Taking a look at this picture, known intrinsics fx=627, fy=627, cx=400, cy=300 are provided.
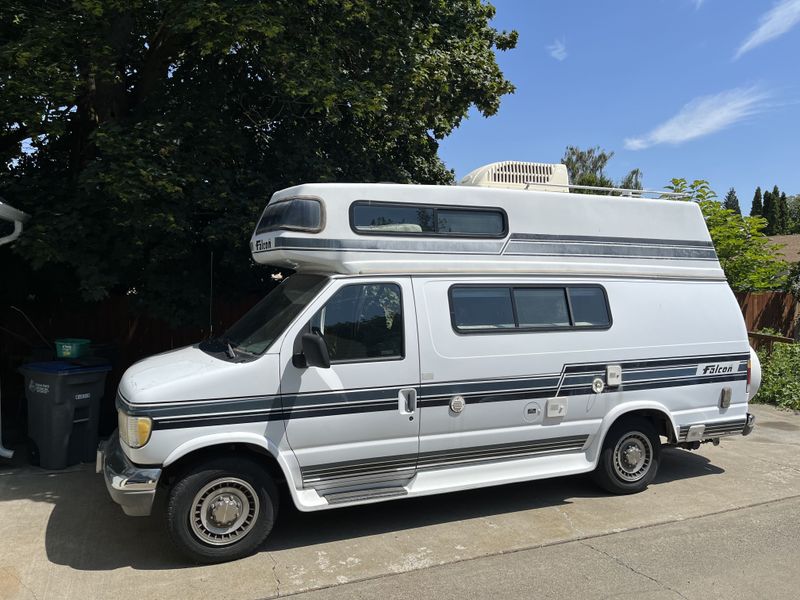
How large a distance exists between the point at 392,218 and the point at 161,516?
10.7 feet

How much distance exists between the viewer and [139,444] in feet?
14.2

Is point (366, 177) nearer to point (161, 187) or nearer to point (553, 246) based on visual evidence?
point (161, 187)

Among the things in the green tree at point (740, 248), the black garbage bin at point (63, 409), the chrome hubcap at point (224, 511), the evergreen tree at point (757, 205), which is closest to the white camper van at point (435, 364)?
the chrome hubcap at point (224, 511)

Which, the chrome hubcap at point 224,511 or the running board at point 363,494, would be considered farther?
the running board at point 363,494

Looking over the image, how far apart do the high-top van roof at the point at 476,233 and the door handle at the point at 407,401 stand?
971mm

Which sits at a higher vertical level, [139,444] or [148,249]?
[148,249]

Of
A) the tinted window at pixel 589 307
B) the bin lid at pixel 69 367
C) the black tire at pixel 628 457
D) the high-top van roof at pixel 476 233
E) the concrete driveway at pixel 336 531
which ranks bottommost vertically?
the concrete driveway at pixel 336 531

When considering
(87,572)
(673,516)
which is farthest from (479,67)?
(87,572)

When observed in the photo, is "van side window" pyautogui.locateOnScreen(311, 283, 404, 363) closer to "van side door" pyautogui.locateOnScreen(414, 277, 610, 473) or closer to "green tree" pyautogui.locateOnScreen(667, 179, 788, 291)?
"van side door" pyautogui.locateOnScreen(414, 277, 610, 473)

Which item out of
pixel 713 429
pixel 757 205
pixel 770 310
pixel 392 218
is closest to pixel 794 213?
pixel 757 205

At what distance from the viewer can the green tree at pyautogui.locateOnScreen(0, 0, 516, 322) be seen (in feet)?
20.7

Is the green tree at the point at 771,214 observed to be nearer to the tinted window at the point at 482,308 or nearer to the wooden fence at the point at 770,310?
the wooden fence at the point at 770,310

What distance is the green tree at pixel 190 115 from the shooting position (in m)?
6.32

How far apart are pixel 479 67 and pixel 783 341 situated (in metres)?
7.72
